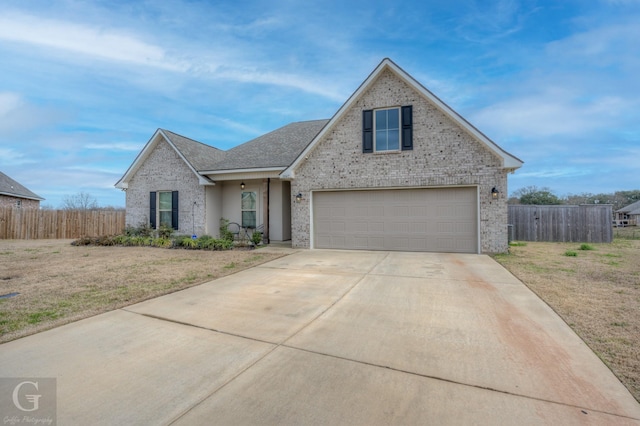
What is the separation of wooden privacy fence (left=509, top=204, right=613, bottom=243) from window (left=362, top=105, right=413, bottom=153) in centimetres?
774

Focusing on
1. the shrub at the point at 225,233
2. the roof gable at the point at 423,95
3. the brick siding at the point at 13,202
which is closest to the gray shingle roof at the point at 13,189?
the brick siding at the point at 13,202

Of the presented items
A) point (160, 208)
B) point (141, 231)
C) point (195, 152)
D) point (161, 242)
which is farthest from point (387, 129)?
point (141, 231)

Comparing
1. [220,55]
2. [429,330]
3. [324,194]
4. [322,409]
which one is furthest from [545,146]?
[322,409]

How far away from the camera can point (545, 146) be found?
104ft

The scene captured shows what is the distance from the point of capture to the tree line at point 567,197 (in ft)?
98.6

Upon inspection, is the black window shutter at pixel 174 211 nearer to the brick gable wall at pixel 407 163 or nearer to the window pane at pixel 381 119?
the brick gable wall at pixel 407 163

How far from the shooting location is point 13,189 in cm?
2345

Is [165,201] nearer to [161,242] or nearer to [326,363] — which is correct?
[161,242]

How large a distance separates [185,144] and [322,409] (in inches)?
602

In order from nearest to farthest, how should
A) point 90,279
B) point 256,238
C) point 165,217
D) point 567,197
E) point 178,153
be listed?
point 90,279, point 256,238, point 178,153, point 165,217, point 567,197

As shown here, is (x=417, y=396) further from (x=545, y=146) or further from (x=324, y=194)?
(x=545, y=146)

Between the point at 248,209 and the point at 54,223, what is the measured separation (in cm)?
1345

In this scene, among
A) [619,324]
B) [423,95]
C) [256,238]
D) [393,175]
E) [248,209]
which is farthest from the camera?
[248,209]

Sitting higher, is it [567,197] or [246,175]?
[567,197]
